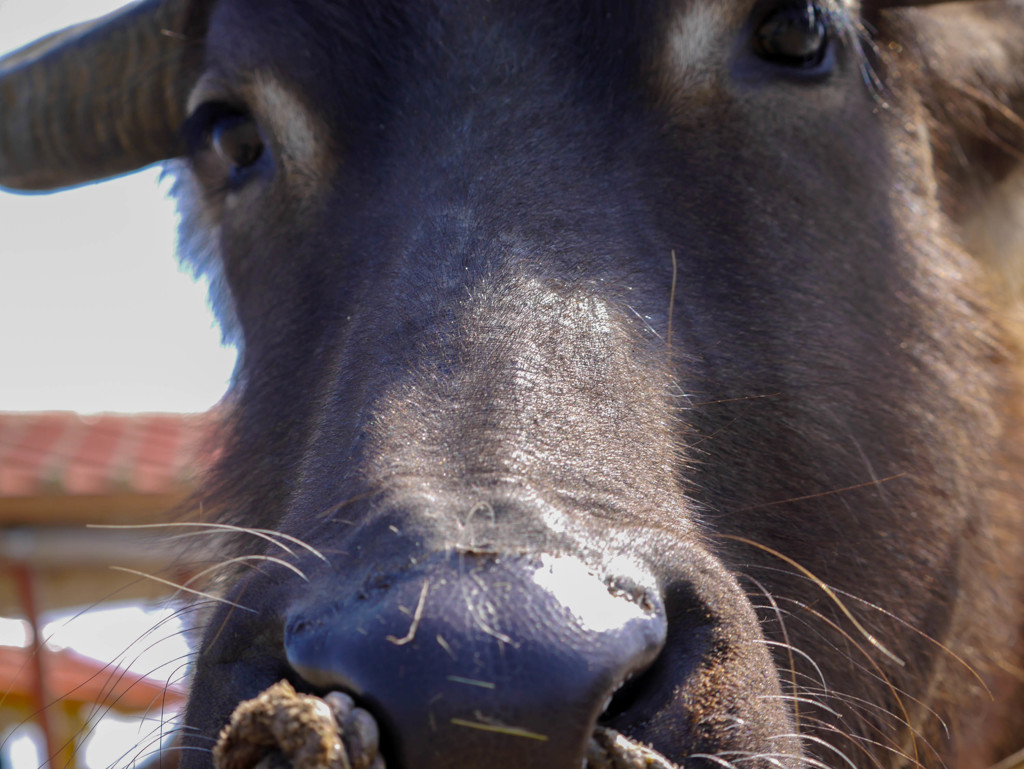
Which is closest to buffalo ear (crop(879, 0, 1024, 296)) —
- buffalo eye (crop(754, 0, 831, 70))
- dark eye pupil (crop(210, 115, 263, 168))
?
buffalo eye (crop(754, 0, 831, 70))

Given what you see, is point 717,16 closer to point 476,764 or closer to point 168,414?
point 476,764

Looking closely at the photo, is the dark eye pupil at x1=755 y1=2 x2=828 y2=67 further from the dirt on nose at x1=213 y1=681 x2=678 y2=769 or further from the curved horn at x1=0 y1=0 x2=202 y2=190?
the curved horn at x1=0 y1=0 x2=202 y2=190

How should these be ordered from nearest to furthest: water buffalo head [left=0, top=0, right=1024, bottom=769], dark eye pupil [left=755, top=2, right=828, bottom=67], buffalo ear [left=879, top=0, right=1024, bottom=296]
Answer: water buffalo head [left=0, top=0, right=1024, bottom=769] → dark eye pupil [left=755, top=2, right=828, bottom=67] → buffalo ear [left=879, top=0, right=1024, bottom=296]

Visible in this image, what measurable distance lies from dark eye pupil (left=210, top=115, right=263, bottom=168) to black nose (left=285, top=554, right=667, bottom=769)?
2013 mm

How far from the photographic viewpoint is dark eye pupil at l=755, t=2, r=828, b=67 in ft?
7.98

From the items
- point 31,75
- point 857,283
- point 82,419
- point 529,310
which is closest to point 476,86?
point 529,310

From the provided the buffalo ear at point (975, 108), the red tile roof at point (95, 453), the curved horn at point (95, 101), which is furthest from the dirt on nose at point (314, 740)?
the curved horn at point (95, 101)

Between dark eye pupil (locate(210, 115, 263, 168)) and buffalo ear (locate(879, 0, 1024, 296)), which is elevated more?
dark eye pupil (locate(210, 115, 263, 168))

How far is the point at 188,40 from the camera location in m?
3.30

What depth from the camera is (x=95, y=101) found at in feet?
11.9

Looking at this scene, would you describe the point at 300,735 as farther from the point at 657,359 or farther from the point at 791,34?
the point at 791,34

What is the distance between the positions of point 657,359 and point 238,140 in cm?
168

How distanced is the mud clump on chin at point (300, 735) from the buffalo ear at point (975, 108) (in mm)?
2382

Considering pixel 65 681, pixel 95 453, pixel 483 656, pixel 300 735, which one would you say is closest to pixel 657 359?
pixel 483 656
